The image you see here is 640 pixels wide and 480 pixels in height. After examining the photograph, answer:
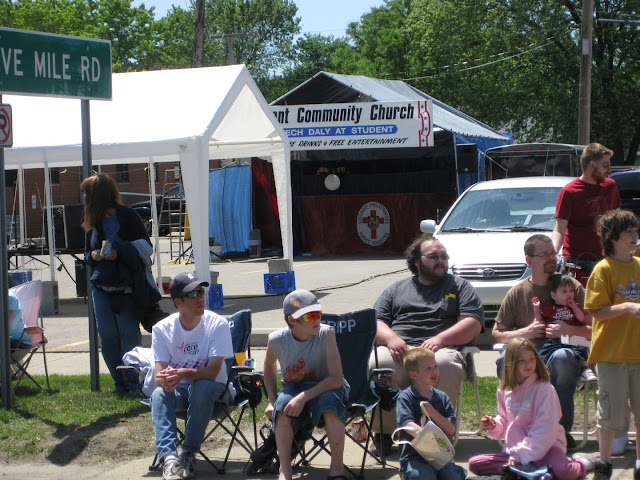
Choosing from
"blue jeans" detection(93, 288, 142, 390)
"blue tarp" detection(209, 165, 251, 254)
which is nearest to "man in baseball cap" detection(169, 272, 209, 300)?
"blue jeans" detection(93, 288, 142, 390)

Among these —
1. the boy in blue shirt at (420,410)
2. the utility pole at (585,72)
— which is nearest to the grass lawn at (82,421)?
the boy in blue shirt at (420,410)

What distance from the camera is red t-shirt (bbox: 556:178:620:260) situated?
6.83 m

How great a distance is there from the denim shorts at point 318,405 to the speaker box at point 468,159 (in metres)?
14.3

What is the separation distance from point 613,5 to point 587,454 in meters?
34.7

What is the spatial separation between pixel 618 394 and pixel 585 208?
246 cm

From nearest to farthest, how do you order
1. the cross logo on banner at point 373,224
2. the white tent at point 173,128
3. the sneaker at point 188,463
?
the sneaker at point 188,463 → the white tent at point 173,128 → the cross logo on banner at point 373,224

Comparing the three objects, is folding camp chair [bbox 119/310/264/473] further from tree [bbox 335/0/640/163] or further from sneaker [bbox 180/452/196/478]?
tree [bbox 335/0/640/163]

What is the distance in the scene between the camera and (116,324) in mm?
7289

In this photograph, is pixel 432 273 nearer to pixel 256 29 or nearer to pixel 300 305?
pixel 300 305

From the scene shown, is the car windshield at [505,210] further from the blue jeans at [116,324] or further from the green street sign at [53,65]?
the green street sign at [53,65]

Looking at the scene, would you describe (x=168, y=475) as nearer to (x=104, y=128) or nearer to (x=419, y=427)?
(x=419, y=427)

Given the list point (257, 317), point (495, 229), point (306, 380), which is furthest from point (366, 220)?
point (306, 380)

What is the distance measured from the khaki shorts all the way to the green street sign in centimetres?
481

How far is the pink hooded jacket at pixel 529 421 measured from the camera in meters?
4.51
